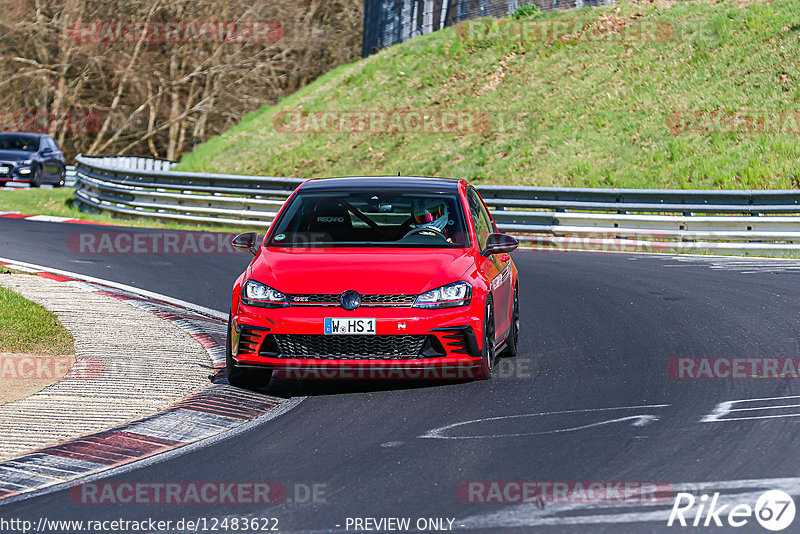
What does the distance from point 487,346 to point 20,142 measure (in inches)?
1118

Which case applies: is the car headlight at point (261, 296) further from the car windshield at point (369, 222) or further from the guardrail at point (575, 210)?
the guardrail at point (575, 210)

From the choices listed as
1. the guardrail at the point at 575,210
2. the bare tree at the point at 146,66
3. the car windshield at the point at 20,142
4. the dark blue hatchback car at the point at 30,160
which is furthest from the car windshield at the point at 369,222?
the bare tree at the point at 146,66

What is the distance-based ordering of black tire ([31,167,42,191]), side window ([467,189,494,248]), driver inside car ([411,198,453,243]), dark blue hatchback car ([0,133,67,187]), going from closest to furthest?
driver inside car ([411,198,453,243]) → side window ([467,189,494,248]) → dark blue hatchback car ([0,133,67,187]) → black tire ([31,167,42,191])

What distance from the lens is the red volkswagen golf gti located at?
8195 mm

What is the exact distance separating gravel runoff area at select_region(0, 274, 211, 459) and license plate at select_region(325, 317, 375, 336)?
116 centimetres

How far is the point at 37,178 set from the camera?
33031 millimetres

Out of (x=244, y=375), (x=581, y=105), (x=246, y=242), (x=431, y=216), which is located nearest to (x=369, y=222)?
(x=431, y=216)

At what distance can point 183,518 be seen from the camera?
547cm

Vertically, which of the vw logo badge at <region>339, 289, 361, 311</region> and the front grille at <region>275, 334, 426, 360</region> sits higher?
the vw logo badge at <region>339, 289, 361, 311</region>

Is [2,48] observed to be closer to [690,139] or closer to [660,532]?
[690,139]

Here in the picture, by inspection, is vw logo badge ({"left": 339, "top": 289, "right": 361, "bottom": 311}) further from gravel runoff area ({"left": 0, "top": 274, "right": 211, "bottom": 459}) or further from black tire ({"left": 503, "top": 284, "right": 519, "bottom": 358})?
black tire ({"left": 503, "top": 284, "right": 519, "bottom": 358})

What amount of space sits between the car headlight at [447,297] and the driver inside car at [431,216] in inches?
34.6

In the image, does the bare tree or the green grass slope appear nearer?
the green grass slope

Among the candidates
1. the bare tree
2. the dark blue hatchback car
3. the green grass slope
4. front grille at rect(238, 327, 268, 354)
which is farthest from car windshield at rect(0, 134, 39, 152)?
front grille at rect(238, 327, 268, 354)
